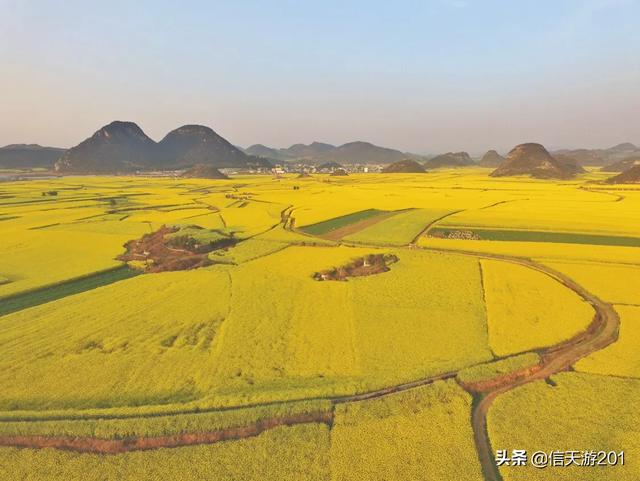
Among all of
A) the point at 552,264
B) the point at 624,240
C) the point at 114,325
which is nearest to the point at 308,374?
the point at 114,325

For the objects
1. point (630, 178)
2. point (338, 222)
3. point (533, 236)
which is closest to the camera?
point (533, 236)

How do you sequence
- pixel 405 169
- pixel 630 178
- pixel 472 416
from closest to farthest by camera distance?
pixel 472 416
pixel 630 178
pixel 405 169

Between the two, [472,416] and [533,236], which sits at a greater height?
[533,236]

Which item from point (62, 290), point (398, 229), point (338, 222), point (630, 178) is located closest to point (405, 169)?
point (630, 178)

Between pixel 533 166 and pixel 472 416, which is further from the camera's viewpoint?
pixel 533 166

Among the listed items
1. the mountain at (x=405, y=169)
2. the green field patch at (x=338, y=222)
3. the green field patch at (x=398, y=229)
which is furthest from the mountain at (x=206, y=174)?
the green field patch at (x=398, y=229)

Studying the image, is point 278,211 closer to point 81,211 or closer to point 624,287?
point 81,211

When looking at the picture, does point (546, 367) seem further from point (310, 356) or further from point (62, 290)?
point (62, 290)

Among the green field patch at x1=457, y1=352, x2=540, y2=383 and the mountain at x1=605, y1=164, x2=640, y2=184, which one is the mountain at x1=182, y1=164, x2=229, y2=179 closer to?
the mountain at x1=605, y1=164, x2=640, y2=184
